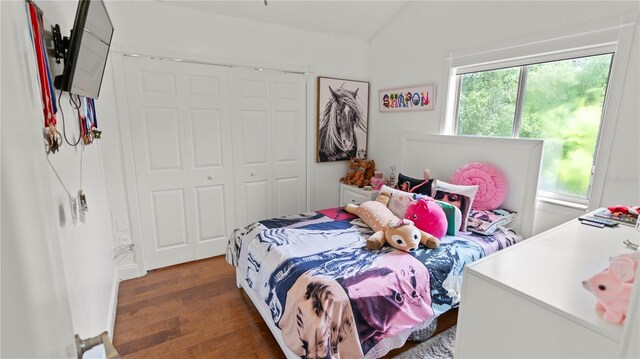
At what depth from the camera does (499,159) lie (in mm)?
2576

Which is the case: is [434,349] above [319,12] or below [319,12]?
below

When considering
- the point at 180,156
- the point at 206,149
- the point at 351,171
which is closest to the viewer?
the point at 180,156

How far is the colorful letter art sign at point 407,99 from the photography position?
3.11 m

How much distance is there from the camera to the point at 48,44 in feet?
3.92

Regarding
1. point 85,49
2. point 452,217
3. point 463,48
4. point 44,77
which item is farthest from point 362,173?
point 44,77

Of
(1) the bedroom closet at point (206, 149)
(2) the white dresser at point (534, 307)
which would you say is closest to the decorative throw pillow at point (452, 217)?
(2) the white dresser at point (534, 307)

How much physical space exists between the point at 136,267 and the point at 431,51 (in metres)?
3.54

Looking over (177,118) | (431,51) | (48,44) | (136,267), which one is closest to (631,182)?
(431,51)

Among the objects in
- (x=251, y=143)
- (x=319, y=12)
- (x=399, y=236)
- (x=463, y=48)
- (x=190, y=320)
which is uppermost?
(x=319, y=12)

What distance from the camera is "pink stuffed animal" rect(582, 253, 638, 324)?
2.50 feet

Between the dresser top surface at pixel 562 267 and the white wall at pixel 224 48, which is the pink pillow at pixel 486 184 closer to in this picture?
the dresser top surface at pixel 562 267

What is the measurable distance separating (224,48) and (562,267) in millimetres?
3030

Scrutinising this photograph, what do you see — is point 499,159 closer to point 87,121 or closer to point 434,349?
point 434,349

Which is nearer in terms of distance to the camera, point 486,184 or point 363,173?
point 486,184
